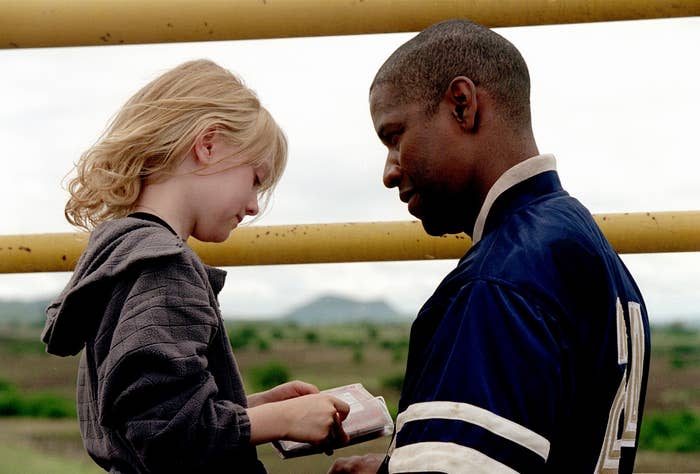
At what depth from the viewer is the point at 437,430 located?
1.17 metres

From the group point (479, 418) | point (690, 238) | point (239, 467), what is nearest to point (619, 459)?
point (479, 418)

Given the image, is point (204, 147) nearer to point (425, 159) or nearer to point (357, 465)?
point (425, 159)

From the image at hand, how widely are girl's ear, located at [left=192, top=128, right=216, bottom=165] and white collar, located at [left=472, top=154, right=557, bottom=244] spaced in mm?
447

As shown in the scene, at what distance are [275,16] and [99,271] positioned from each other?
2.01 feet

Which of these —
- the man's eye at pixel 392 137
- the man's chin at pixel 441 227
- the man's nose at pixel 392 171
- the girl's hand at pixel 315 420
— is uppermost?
the man's eye at pixel 392 137

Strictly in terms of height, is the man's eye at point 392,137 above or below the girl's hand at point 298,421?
above

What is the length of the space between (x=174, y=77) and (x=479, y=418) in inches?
31.4

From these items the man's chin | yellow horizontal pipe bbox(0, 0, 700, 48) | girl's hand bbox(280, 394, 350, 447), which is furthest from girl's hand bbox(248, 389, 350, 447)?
yellow horizontal pipe bbox(0, 0, 700, 48)

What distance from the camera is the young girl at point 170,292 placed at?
1.37 meters

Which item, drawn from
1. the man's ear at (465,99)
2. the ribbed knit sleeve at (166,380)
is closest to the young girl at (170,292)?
the ribbed knit sleeve at (166,380)

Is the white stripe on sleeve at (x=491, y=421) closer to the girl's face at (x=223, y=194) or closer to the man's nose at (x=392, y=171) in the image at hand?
the man's nose at (x=392, y=171)

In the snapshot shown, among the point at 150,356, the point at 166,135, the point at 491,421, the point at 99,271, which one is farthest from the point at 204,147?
the point at 491,421

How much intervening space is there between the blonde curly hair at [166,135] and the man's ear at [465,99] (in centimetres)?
40

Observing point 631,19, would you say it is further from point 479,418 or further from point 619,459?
point 479,418
